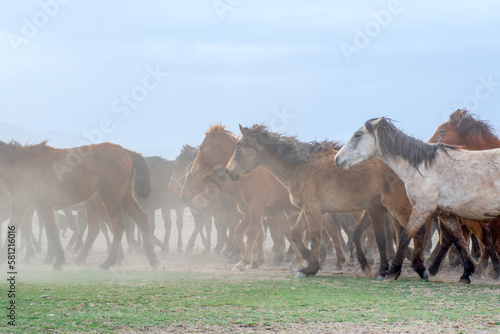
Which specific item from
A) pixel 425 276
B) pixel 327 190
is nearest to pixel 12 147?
pixel 327 190

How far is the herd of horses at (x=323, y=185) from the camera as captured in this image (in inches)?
382

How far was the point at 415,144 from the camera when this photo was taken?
1005cm

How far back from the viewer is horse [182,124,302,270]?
42.8 feet

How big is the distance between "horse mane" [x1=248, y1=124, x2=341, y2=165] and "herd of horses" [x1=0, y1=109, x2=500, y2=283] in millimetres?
18

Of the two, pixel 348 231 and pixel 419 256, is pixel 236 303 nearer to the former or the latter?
pixel 419 256

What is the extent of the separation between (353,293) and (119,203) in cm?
574

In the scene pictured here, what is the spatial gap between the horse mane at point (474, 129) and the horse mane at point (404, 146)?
2375 mm

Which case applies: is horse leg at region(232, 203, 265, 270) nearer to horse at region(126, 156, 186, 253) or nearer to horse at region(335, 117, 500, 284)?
horse at region(335, 117, 500, 284)

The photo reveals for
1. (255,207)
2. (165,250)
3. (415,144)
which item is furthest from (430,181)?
(165,250)

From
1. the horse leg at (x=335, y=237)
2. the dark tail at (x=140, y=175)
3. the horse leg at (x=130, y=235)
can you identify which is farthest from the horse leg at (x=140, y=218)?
the horse leg at (x=130, y=235)

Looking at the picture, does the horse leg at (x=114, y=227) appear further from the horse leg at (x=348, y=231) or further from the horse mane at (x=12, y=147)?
the horse leg at (x=348, y=231)

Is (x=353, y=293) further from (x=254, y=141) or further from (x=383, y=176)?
(x=254, y=141)

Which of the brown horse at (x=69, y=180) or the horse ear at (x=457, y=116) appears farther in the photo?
the brown horse at (x=69, y=180)

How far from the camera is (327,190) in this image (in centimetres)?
1101
